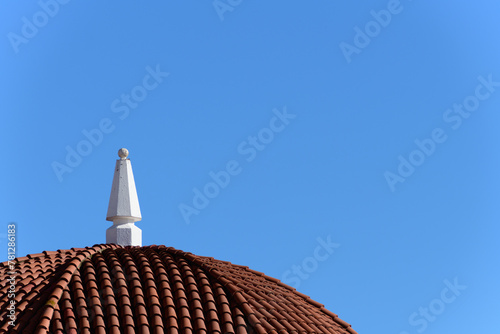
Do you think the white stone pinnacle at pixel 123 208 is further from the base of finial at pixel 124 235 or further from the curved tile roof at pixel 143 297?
the curved tile roof at pixel 143 297

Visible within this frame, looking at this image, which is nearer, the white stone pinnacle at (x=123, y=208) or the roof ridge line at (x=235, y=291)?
the roof ridge line at (x=235, y=291)

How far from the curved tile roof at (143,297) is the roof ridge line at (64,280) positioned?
2 cm

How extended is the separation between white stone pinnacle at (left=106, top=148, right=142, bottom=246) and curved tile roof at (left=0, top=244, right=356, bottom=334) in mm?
803

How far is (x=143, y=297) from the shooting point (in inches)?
531

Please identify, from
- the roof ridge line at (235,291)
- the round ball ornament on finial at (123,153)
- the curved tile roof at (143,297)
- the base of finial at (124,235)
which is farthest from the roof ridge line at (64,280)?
the round ball ornament on finial at (123,153)

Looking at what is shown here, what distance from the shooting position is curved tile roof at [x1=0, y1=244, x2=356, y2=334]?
41.7 ft

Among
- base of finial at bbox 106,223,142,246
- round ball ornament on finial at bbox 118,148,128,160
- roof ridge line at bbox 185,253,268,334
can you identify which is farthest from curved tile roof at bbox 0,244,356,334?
round ball ornament on finial at bbox 118,148,128,160

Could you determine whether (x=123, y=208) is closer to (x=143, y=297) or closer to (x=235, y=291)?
(x=143, y=297)

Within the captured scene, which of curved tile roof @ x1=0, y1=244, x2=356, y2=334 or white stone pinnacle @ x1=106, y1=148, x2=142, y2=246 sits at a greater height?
white stone pinnacle @ x1=106, y1=148, x2=142, y2=246

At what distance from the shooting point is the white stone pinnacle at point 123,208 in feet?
54.4

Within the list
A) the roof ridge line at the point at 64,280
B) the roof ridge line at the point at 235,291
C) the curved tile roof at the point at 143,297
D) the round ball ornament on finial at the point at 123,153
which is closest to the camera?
the roof ridge line at the point at 64,280

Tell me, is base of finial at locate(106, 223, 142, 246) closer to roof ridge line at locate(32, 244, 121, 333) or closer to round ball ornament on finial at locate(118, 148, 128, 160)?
roof ridge line at locate(32, 244, 121, 333)

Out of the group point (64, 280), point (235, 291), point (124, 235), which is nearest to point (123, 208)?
point (124, 235)

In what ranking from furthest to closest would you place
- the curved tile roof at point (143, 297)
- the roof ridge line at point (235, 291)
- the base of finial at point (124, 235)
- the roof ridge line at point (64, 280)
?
the base of finial at point (124, 235) < the roof ridge line at point (235, 291) < the curved tile roof at point (143, 297) < the roof ridge line at point (64, 280)
